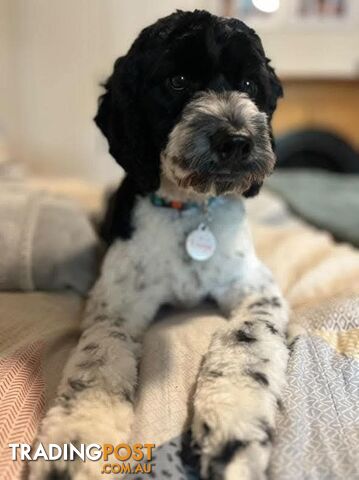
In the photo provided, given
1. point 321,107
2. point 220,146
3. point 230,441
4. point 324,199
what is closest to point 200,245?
point 220,146

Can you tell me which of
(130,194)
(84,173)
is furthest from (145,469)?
(84,173)

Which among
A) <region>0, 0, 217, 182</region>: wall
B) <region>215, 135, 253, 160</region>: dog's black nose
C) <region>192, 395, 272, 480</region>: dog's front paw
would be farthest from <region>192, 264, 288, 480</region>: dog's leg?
<region>0, 0, 217, 182</region>: wall

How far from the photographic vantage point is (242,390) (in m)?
0.95

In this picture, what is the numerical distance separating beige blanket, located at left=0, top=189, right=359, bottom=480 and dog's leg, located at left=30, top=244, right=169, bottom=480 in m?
0.04

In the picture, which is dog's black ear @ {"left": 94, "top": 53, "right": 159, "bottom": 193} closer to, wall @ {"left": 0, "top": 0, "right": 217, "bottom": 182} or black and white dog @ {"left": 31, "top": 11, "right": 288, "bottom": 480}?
black and white dog @ {"left": 31, "top": 11, "right": 288, "bottom": 480}

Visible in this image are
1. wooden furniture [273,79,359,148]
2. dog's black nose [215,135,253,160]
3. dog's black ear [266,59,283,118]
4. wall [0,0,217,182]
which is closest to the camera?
dog's black nose [215,135,253,160]

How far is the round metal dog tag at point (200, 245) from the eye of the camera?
136 centimetres

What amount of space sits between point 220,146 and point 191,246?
36cm

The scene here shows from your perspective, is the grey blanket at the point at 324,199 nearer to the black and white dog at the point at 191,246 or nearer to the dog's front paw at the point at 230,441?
the black and white dog at the point at 191,246

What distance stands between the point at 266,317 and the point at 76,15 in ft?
10.6

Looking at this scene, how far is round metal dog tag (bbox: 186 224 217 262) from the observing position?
1.36 metres

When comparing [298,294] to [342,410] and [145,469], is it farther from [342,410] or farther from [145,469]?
[145,469]

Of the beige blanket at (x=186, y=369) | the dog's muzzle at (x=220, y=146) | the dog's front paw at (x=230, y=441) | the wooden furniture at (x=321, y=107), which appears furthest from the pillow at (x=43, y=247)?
the wooden furniture at (x=321, y=107)

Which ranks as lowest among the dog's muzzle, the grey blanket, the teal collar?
the grey blanket
